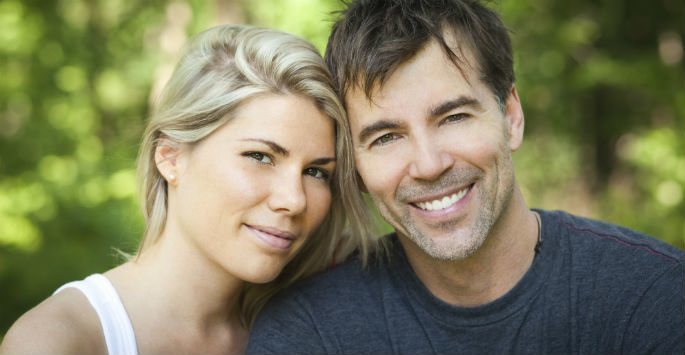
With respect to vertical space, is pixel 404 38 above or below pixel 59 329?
above

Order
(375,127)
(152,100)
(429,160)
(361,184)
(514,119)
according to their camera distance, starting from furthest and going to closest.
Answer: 1. (152,100)
2. (361,184)
3. (514,119)
4. (375,127)
5. (429,160)

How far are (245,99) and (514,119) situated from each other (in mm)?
1132

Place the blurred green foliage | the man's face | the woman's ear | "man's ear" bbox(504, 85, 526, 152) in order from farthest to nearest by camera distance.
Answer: the blurred green foliage → the woman's ear → "man's ear" bbox(504, 85, 526, 152) → the man's face

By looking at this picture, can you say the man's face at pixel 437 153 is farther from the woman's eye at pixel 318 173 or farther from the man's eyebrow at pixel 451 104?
the woman's eye at pixel 318 173

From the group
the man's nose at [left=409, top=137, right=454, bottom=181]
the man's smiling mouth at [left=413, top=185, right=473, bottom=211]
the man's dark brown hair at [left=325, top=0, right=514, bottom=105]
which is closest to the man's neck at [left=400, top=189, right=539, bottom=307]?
the man's smiling mouth at [left=413, top=185, right=473, bottom=211]

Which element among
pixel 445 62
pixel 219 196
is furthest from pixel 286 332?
pixel 445 62

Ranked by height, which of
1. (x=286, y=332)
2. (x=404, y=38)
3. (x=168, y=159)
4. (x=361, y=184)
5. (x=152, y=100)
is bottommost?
(x=152, y=100)

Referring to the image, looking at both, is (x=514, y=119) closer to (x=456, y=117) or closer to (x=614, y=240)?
(x=456, y=117)

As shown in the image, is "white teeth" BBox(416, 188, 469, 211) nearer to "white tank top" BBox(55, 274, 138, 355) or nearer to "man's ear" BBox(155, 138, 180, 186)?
"man's ear" BBox(155, 138, 180, 186)

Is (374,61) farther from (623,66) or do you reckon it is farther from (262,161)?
(623,66)

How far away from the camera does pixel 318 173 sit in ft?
9.05

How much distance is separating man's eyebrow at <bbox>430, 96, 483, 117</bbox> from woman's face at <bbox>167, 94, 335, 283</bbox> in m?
0.44

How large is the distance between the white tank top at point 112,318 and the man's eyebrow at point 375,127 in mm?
1162

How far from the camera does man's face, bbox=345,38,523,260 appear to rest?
2514 mm
